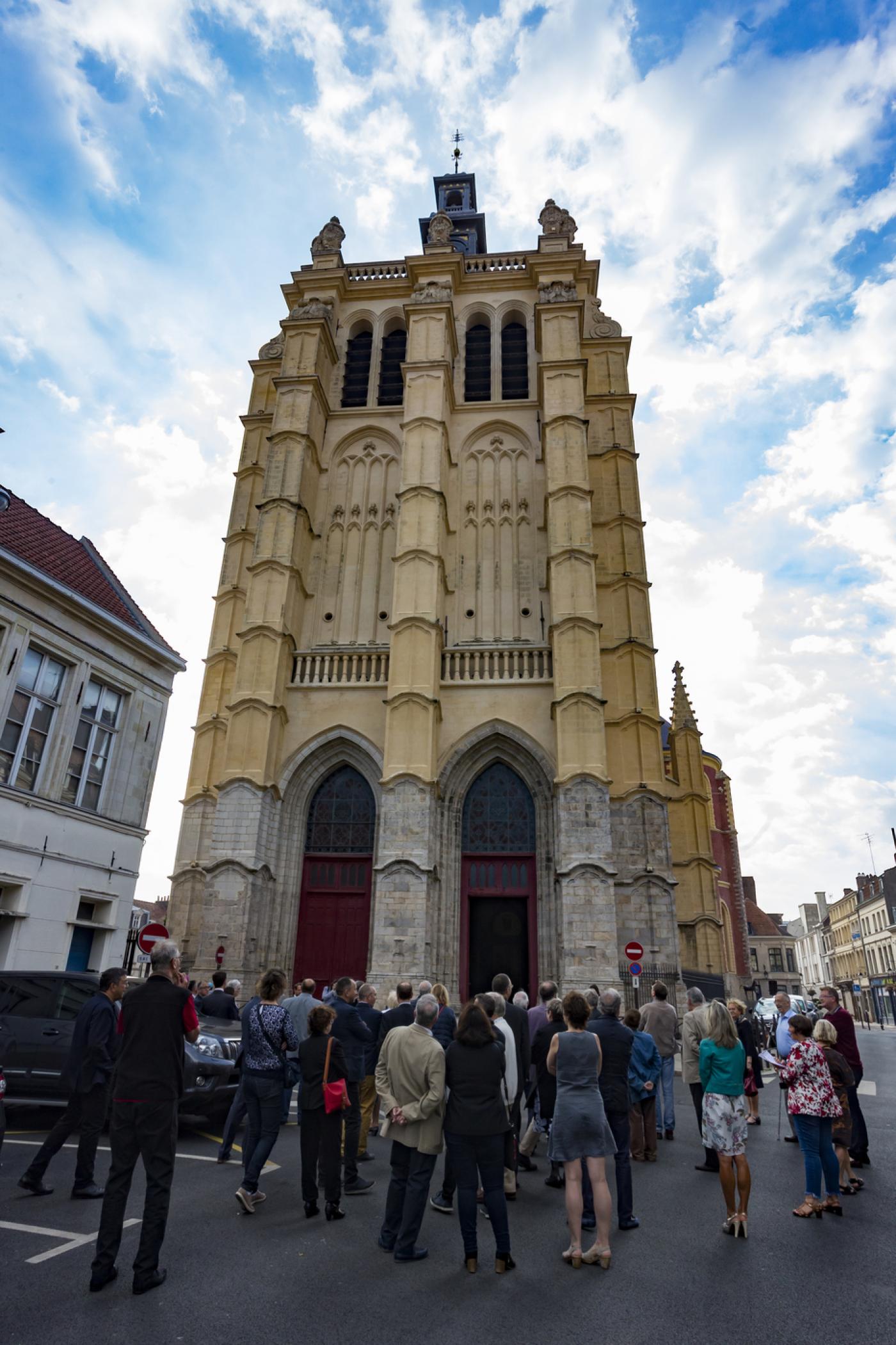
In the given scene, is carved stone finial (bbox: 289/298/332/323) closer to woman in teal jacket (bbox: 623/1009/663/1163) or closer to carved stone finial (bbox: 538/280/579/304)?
carved stone finial (bbox: 538/280/579/304)

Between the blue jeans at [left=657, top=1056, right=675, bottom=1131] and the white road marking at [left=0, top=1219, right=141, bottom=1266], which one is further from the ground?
the blue jeans at [left=657, top=1056, right=675, bottom=1131]

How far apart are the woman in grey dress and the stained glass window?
13529 mm

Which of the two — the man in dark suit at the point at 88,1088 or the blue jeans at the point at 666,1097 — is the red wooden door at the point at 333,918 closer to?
the blue jeans at the point at 666,1097

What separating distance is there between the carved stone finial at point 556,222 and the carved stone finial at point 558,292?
305cm

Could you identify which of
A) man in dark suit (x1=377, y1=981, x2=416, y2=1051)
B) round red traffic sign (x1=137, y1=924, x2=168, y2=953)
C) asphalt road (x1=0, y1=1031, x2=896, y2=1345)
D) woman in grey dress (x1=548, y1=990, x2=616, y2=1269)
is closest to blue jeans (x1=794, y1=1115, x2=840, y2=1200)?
asphalt road (x1=0, y1=1031, x2=896, y2=1345)

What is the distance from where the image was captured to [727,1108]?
16.8ft

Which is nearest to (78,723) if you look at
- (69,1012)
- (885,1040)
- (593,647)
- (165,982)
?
(69,1012)

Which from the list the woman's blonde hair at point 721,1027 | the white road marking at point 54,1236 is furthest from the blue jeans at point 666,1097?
the white road marking at point 54,1236

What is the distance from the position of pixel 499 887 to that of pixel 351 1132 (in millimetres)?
12612

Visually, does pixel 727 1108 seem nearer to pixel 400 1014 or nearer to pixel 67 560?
pixel 400 1014

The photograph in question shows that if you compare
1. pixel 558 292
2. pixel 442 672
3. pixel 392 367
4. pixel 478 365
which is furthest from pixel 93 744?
pixel 558 292

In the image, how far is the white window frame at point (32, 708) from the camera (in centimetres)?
1130

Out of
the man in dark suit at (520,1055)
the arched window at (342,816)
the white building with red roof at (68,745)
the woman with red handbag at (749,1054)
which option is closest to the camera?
the man in dark suit at (520,1055)

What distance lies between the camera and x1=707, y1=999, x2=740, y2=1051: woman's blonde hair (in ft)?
17.7
